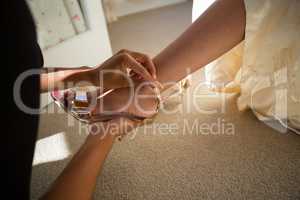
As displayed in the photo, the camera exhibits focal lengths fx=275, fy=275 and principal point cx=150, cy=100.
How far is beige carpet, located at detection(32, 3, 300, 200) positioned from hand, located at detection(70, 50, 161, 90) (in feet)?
0.89

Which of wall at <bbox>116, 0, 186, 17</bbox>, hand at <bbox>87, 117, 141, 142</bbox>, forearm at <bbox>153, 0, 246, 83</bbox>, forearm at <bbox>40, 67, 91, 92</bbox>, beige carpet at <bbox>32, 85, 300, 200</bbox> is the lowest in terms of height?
beige carpet at <bbox>32, 85, 300, 200</bbox>

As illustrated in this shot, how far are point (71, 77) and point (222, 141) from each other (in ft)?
1.70

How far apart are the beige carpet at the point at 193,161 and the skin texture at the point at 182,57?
0.19 m

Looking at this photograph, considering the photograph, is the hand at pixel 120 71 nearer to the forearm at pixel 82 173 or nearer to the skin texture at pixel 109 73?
the skin texture at pixel 109 73

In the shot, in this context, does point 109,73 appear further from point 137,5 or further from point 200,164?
point 137,5

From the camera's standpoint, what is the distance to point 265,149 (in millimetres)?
851

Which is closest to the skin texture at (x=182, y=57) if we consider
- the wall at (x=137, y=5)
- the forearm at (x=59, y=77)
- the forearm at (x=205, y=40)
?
the forearm at (x=205, y=40)

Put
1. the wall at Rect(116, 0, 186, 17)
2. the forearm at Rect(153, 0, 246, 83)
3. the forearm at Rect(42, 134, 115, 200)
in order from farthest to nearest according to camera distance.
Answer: the wall at Rect(116, 0, 186, 17) → the forearm at Rect(153, 0, 246, 83) → the forearm at Rect(42, 134, 115, 200)

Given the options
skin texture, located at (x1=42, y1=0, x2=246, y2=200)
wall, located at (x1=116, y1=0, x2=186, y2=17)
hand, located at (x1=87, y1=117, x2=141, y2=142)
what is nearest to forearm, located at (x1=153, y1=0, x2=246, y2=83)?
skin texture, located at (x1=42, y1=0, x2=246, y2=200)

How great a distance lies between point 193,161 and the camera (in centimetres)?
85

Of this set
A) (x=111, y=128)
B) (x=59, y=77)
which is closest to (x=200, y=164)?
(x=111, y=128)

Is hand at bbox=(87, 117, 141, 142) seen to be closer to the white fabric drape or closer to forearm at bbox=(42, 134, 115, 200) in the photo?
forearm at bbox=(42, 134, 115, 200)

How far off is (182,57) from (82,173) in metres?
0.39

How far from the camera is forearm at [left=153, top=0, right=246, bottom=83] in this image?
2.31 ft
